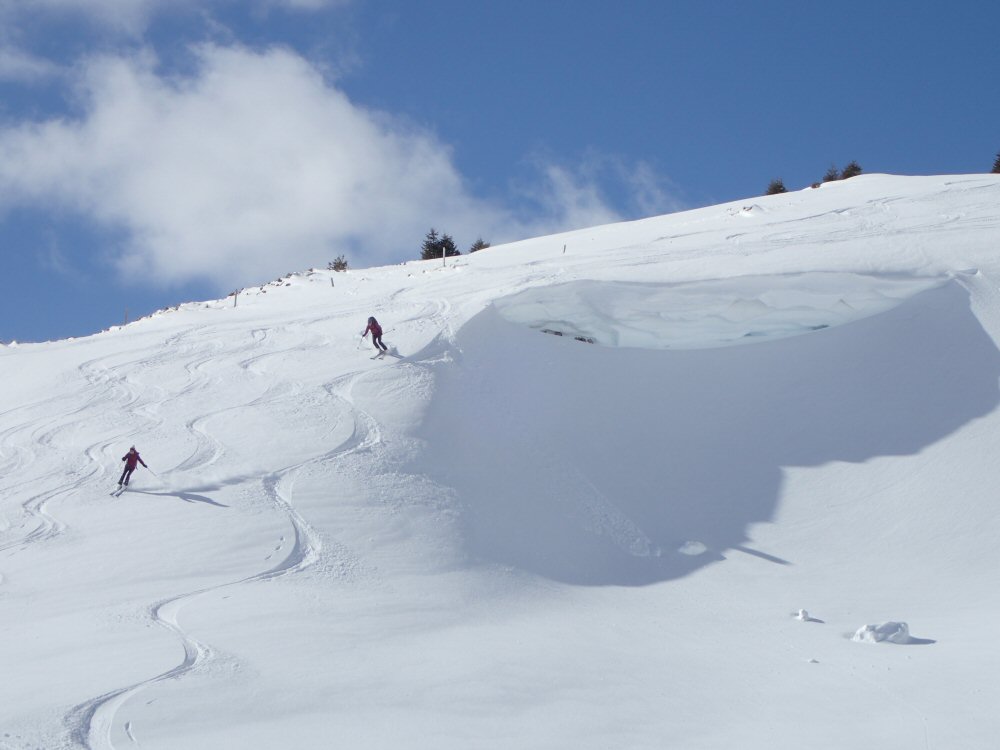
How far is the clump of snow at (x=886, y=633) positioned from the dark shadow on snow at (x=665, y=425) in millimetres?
3783

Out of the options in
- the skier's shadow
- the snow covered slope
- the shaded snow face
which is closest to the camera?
the snow covered slope

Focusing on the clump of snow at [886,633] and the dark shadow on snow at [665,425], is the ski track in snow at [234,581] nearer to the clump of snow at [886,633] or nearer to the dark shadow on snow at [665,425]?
the dark shadow on snow at [665,425]

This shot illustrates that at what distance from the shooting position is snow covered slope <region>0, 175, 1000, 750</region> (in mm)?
8633

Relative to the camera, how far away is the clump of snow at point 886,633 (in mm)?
11000

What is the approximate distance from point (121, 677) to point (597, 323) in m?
16.6

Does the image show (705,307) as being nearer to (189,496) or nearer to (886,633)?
(886,633)

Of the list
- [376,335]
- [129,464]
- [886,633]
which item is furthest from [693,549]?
[129,464]

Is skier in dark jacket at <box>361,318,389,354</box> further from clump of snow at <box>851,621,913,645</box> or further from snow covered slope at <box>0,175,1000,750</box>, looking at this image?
clump of snow at <box>851,621,913,645</box>

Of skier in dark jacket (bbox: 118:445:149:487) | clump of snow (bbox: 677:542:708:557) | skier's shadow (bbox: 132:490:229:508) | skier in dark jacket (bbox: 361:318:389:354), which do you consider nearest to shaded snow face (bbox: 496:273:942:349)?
skier in dark jacket (bbox: 361:318:389:354)

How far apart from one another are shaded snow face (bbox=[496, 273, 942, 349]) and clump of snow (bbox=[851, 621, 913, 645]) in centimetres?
1124

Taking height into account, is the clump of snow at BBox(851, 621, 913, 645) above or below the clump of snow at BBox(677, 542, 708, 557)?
below

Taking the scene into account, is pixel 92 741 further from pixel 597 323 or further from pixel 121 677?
pixel 597 323

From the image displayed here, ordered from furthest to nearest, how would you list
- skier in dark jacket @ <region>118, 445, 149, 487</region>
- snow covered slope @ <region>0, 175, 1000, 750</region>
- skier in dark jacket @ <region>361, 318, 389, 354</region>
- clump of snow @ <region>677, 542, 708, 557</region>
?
skier in dark jacket @ <region>361, 318, 389, 354</region>, skier in dark jacket @ <region>118, 445, 149, 487</region>, clump of snow @ <region>677, 542, 708, 557</region>, snow covered slope @ <region>0, 175, 1000, 750</region>

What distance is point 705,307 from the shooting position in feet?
72.7
